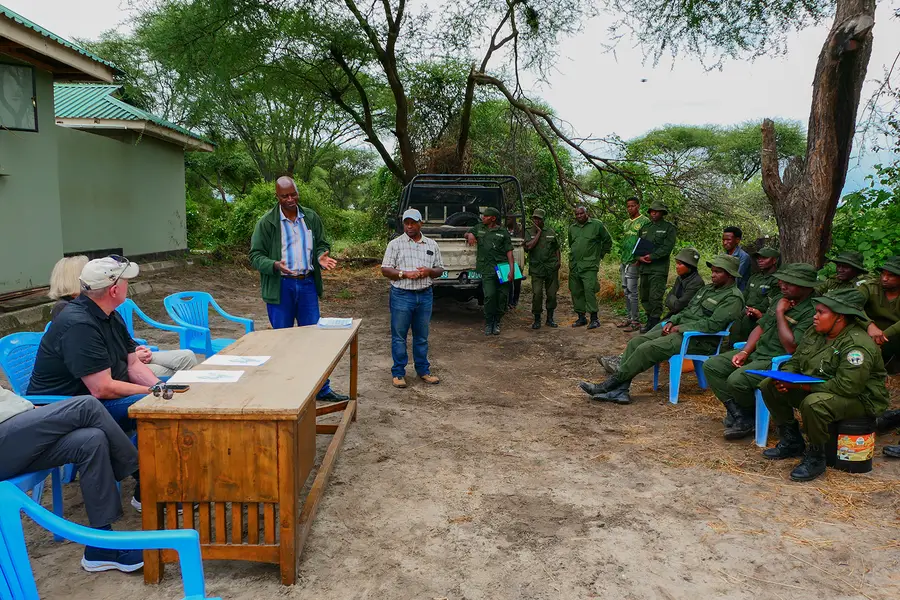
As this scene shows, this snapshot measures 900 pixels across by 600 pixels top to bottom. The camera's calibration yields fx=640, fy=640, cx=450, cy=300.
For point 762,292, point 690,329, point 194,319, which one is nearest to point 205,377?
point 194,319

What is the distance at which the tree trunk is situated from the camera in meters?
5.07

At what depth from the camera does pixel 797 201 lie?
5.65 meters

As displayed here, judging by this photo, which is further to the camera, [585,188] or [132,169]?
[132,169]

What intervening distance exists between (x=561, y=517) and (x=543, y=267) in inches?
234

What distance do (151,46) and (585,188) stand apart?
8158 millimetres

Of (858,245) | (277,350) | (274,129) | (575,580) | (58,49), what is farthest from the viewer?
(274,129)

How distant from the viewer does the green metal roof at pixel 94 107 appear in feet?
39.4

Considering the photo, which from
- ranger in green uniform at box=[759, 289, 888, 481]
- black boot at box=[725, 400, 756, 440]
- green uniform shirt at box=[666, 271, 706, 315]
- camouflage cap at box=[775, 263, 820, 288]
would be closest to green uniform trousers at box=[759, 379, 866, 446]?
ranger in green uniform at box=[759, 289, 888, 481]

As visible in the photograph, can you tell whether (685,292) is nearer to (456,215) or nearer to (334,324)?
(334,324)

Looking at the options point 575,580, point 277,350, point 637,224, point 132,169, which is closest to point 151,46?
point 132,169

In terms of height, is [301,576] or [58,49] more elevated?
[58,49]

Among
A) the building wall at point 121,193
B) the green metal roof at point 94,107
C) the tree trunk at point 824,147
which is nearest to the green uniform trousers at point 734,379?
the tree trunk at point 824,147

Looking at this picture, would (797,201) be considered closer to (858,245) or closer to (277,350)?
(858,245)

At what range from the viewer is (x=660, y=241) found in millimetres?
7953
